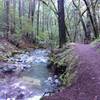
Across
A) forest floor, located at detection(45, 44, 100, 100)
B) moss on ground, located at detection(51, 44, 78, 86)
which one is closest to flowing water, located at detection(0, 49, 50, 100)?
moss on ground, located at detection(51, 44, 78, 86)

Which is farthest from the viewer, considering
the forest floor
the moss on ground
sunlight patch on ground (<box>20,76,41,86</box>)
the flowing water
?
sunlight patch on ground (<box>20,76,41,86</box>)

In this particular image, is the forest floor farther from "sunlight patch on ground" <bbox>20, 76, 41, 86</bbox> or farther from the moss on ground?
"sunlight patch on ground" <bbox>20, 76, 41, 86</bbox>

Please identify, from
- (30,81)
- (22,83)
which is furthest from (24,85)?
(30,81)

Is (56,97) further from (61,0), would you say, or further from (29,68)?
(61,0)

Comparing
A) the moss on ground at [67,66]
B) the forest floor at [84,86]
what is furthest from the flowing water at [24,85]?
the forest floor at [84,86]

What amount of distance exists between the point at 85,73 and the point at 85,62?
5.60 feet

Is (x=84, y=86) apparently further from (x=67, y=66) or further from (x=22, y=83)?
(x=67, y=66)

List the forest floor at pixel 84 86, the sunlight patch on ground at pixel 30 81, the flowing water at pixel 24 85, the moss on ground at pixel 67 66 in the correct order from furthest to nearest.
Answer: the sunlight patch on ground at pixel 30 81 → the moss on ground at pixel 67 66 → the flowing water at pixel 24 85 → the forest floor at pixel 84 86

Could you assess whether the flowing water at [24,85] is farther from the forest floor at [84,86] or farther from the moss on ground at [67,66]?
the forest floor at [84,86]

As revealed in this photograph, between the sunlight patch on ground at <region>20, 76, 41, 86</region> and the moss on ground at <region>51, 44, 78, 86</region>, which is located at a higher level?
the moss on ground at <region>51, 44, 78, 86</region>

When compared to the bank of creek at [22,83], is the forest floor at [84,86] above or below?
above

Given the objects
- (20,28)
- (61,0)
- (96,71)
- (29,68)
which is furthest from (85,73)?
(20,28)

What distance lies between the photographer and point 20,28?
32906 millimetres

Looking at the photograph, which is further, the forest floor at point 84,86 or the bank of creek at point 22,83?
the bank of creek at point 22,83
